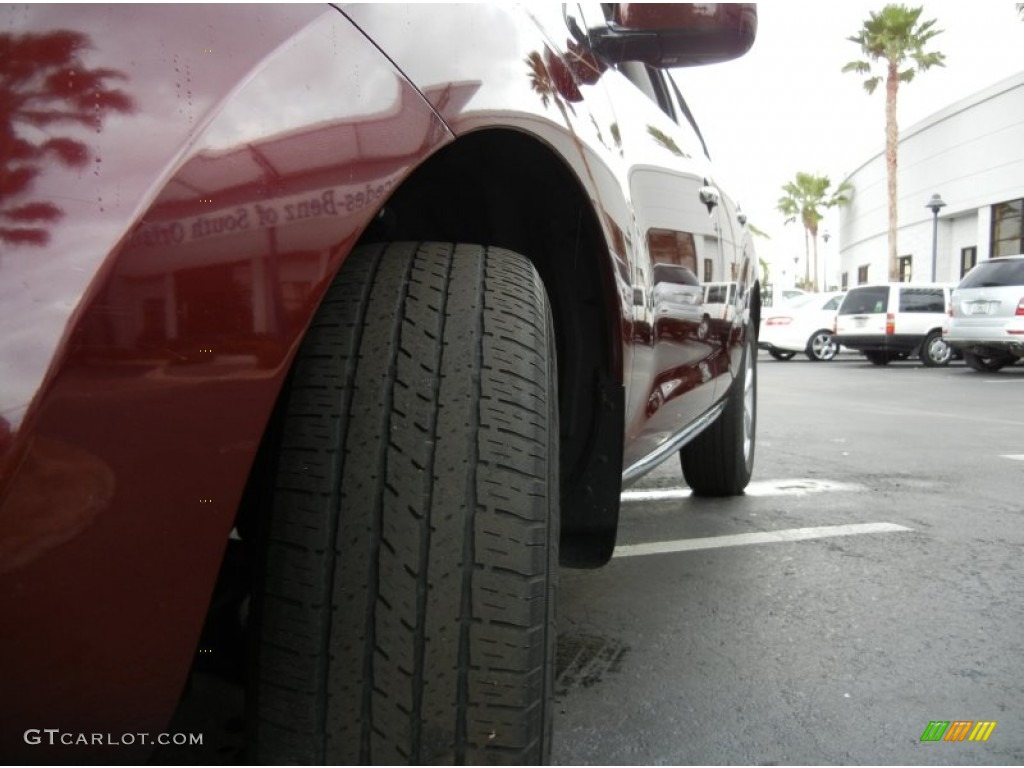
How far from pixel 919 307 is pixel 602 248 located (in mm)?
16665

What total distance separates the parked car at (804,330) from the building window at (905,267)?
561 inches

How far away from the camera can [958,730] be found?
1.78 m

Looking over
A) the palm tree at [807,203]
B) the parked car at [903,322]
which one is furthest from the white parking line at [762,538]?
the palm tree at [807,203]

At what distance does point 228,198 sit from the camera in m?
0.91

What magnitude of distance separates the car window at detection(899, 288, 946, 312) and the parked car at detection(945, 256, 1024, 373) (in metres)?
2.62

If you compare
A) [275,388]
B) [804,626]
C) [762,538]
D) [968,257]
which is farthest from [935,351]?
[275,388]

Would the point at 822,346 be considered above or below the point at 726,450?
below

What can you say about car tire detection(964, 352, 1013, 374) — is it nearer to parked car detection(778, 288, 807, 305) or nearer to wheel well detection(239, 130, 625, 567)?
parked car detection(778, 288, 807, 305)

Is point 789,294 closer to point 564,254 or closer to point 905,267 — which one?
point 905,267

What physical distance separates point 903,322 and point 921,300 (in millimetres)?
572

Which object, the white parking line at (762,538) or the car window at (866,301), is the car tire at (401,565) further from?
the car window at (866,301)

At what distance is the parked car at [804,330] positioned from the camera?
18.5 meters

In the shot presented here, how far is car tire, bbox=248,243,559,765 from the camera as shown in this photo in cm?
104

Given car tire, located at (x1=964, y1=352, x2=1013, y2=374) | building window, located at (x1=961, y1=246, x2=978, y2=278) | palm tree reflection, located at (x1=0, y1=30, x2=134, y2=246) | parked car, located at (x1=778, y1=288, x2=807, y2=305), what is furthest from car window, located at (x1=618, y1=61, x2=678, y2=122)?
building window, located at (x1=961, y1=246, x2=978, y2=278)
